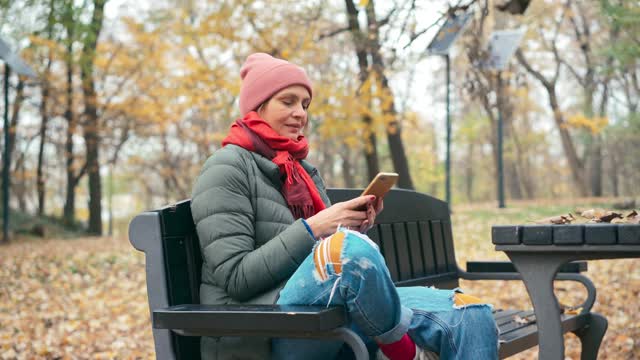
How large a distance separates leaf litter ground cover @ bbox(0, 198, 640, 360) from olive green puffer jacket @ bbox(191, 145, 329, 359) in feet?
11.4

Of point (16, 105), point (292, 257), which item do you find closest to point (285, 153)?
point (292, 257)

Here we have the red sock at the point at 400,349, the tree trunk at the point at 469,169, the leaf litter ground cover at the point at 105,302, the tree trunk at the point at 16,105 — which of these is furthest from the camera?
the tree trunk at the point at 469,169

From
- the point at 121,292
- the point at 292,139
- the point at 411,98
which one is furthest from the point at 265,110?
the point at 411,98

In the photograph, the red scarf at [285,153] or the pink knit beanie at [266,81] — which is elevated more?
the pink knit beanie at [266,81]

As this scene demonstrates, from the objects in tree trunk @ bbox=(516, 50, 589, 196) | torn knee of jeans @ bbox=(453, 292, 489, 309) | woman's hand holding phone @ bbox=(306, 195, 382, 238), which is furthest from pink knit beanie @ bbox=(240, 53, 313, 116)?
tree trunk @ bbox=(516, 50, 589, 196)

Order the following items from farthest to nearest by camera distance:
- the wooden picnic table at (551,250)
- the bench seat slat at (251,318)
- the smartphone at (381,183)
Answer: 1. the wooden picnic table at (551,250)
2. the smartphone at (381,183)
3. the bench seat slat at (251,318)

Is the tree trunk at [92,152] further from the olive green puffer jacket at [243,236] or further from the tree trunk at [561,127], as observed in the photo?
the olive green puffer jacket at [243,236]

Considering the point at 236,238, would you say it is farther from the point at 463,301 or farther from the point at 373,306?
the point at 463,301

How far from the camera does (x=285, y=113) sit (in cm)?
303

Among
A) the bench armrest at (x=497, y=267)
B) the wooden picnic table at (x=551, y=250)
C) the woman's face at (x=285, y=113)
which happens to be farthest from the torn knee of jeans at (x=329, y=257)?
the bench armrest at (x=497, y=267)

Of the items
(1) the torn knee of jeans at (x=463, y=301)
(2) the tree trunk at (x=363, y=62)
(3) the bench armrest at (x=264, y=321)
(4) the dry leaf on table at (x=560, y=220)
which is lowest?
(1) the torn knee of jeans at (x=463, y=301)

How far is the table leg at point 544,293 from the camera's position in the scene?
3086mm

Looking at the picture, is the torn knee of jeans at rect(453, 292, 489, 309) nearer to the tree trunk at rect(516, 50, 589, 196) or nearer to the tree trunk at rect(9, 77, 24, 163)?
the tree trunk at rect(9, 77, 24, 163)

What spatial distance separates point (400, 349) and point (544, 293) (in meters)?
0.87
